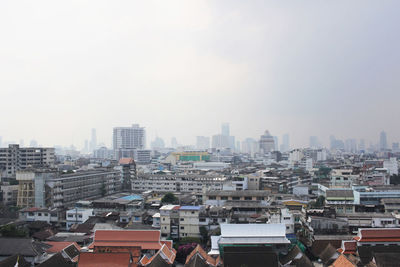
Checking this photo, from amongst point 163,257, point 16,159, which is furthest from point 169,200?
point 16,159

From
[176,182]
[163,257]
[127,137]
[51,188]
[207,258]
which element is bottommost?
[207,258]

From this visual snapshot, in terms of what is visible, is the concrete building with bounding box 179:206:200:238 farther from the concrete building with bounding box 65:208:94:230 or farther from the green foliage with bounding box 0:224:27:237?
the green foliage with bounding box 0:224:27:237

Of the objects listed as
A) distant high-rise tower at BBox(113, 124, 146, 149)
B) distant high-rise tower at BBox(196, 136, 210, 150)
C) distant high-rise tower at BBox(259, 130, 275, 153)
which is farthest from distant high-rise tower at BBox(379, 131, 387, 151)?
distant high-rise tower at BBox(113, 124, 146, 149)

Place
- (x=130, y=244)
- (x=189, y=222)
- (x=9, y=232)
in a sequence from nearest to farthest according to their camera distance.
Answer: (x=130, y=244) < (x=9, y=232) < (x=189, y=222)

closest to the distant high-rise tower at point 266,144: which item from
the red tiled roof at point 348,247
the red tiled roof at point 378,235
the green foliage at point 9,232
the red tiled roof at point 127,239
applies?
the red tiled roof at point 378,235

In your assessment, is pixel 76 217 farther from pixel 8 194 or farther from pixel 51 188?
pixel 8 194

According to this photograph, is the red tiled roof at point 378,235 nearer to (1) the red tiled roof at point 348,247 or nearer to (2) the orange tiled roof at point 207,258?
(1) the red tiled roof at point 348,247

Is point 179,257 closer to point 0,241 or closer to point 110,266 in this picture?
point 110,266
